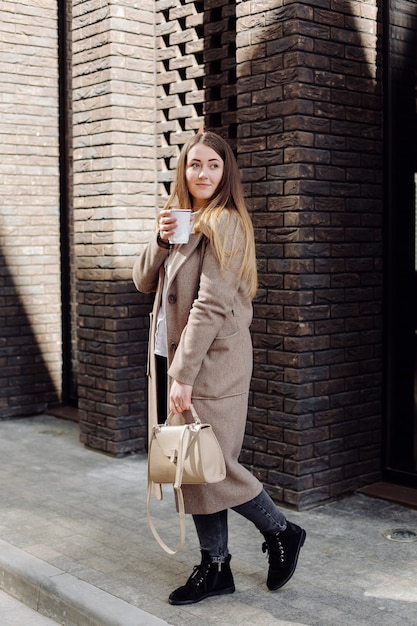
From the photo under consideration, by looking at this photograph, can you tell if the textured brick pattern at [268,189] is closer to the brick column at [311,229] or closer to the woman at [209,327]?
the brick column at [311,229]

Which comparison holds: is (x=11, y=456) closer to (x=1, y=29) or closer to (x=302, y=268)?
(x=302, y=268)

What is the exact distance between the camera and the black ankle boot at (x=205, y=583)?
415 cm

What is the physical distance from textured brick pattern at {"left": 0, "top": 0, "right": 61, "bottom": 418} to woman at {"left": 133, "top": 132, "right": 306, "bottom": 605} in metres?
4.57

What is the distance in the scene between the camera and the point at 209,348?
401 centimetres

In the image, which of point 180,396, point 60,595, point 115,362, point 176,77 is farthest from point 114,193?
point 60,595

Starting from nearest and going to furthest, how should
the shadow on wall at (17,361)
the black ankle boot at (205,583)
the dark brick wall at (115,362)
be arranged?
the black ankle boot at (205,583) → the dark brick wall at (115,362) → the shadow on wall at (17,361)

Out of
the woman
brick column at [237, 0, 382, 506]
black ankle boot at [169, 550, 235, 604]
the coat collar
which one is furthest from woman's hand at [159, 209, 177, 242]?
brick column at [237, 0, 382, 506]

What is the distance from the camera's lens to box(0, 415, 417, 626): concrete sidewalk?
158 inches

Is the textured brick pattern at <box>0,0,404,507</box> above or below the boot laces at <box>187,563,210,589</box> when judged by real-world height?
above

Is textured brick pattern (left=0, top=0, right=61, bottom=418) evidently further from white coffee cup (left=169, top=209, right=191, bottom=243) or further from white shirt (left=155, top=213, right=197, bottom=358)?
white coffee cup (left=169, top=209, right=191, bottom=243)

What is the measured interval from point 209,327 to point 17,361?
200 inches

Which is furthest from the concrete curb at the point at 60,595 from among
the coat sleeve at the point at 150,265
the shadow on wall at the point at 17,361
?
the shadow on wall at the point at 17,361

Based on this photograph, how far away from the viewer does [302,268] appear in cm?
538

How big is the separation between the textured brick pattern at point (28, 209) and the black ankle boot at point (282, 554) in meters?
4.79
